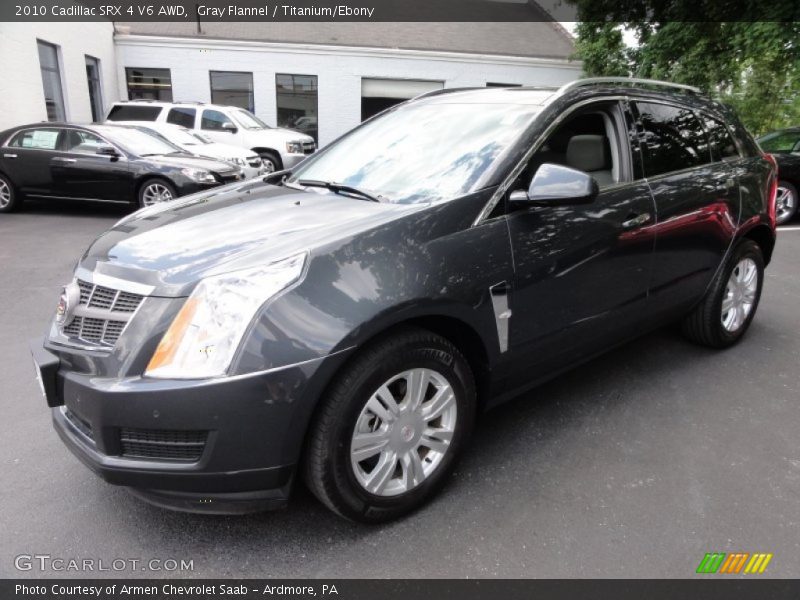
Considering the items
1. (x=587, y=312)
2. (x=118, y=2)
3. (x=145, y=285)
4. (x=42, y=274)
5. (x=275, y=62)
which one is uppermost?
(x=118, y=2)

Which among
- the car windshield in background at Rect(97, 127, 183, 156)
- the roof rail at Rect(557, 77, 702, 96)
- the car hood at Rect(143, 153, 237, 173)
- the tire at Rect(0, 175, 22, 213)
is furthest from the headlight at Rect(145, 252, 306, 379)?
the tire at Rect(0, 175, 22, 213)

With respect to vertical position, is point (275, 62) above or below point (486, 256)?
above

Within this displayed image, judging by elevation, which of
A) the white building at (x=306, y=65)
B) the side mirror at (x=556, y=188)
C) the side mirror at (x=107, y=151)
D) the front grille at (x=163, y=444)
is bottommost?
the front grille at (x=163, y=444)

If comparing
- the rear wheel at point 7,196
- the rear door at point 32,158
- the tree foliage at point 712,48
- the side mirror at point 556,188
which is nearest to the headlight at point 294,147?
the rear door at point 32,158

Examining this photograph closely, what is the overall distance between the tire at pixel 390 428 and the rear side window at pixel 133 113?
14.3 meters

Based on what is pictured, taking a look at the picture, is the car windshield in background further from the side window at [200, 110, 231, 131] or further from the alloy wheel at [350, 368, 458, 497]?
the alloy wheel at [350, 368, 458, 497]

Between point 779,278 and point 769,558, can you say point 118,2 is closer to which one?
point 779,278

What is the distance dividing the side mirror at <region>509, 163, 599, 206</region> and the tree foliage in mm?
12050

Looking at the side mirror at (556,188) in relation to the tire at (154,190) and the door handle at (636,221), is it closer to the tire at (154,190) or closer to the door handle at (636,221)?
the door handle at (636,221)

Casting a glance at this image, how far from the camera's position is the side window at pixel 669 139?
3.46 m

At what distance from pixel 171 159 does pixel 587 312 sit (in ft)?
26.6

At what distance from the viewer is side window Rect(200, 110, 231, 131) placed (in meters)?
14.7

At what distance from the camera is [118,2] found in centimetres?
1856
